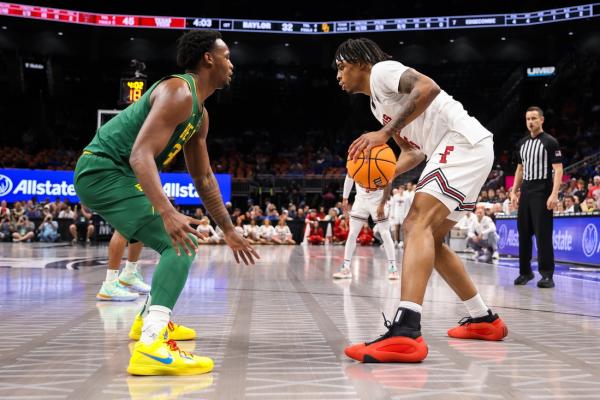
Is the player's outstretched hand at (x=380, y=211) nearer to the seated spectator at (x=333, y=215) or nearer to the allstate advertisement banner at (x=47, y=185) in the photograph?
the seated spectator at (x=333, y=215)

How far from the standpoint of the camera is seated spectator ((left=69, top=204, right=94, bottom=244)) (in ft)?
48.9

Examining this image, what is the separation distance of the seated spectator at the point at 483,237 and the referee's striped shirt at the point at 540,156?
376 cm

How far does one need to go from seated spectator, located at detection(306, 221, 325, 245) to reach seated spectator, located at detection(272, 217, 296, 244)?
0.64 metres

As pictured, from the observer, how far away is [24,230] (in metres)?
14.9

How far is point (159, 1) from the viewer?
24859 mm

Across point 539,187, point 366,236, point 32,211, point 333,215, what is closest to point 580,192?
point 366,236

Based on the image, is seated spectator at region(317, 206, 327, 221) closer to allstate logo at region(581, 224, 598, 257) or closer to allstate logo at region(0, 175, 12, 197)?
allstate logo at region(0, 175, 12, 197)

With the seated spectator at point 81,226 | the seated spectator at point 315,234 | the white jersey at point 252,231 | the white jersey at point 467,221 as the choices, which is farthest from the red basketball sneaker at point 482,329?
the seated spectator at point 315,234

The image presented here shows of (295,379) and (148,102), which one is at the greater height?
(148,102)

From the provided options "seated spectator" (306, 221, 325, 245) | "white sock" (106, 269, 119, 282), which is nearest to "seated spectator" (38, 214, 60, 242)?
"seated spectator" (306, 221, 325, 245)

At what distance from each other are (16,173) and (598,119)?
1871cm

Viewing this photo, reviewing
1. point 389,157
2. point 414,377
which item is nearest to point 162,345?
point 414,377

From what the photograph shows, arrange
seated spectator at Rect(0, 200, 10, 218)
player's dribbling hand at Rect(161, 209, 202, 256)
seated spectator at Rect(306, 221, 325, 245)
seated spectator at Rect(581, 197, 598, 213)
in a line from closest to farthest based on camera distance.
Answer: player's dribbling hand at Rect(161, 209, 202, 256), seated spectator at Rect(581, 197, 598, 213), seated spectator at Rect(0, 200, 10, 218), seated spectator at Rect(306, 221, 325, 245)

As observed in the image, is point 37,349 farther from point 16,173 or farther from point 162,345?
point 16,173
